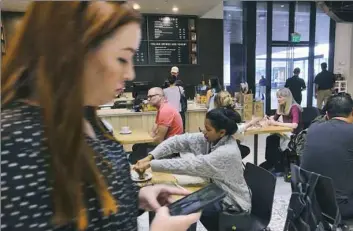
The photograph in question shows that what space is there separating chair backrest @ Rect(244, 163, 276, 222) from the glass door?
7.33 metres

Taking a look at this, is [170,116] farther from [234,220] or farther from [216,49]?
[216,49]

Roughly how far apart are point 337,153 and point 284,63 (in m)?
7.48

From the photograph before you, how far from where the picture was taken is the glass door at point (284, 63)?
9.23m

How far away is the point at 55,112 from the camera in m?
0.51

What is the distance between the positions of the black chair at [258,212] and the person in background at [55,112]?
1619 millimetres

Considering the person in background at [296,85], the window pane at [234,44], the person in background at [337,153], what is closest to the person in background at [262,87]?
the window pane at [234,44]

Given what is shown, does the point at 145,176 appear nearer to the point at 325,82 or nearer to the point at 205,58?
the point at 205,58

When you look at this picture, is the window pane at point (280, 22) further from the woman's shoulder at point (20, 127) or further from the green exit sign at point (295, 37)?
the woman's shoulder at point (20, 127)

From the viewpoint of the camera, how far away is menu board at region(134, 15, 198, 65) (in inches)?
308

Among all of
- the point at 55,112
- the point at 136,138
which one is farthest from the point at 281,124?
the point at 55,112

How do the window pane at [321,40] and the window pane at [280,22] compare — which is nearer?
the window pane at [280,22]

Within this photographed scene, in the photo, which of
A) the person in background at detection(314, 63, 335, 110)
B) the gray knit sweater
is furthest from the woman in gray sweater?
the person in background at detection(314, 63, 335, 110)

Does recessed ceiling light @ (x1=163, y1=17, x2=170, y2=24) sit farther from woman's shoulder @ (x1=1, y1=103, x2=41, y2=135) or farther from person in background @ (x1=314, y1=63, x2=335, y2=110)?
woman's shoulder @ (x1=1, y1=103, x2=41, y2=135)

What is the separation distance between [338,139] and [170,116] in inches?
72.0
